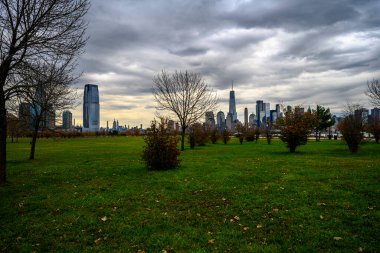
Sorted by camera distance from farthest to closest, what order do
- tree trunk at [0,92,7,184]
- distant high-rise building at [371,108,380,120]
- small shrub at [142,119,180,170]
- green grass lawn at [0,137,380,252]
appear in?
distant high-rise building at [371,108,380,120], small shrub at [142,119,180,170], tree trunk at [0,92,7,184], green grass lawn at [0,137,380,252]

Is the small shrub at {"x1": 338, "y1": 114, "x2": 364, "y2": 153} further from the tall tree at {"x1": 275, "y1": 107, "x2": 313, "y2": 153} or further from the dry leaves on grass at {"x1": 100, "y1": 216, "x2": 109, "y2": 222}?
the dry leaves on grass at {"x1": 100, "y1": 216, "x2": 109, "y2": 222}

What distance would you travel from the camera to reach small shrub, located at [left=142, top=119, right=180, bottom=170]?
14930 mm

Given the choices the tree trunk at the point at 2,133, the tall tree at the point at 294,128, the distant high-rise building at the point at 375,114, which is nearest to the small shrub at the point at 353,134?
the tall tree at the point at 294,128

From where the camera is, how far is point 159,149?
15.0 meters

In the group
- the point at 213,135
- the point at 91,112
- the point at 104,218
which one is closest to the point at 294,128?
the point at 104,218

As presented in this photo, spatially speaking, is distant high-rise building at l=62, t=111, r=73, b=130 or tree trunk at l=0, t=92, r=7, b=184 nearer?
tree trunk at l=0, t=92, r=7, b=184

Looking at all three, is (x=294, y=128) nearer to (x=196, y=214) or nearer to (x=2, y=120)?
(x=196, y=214)

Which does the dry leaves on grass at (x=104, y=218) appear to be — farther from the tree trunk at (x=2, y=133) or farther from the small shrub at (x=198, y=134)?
the small shrub at (x=198, y=134)

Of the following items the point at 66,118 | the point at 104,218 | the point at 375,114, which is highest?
the point at 375,114

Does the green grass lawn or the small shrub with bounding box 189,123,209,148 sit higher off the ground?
the small shrub with bounding box 189,123,209,148

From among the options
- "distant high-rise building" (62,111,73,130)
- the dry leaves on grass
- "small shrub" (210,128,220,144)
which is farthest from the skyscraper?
the dry leaves on grass

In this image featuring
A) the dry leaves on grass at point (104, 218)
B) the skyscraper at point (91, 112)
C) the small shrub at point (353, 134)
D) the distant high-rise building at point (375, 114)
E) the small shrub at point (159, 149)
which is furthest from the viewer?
the skyscraper at point (91, 112)

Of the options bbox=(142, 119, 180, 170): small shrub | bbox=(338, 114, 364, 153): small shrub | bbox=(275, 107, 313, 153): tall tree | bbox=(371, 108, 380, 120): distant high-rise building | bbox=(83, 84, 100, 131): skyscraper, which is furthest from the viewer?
bbox=(83, 84, 100, 131): skyscraper

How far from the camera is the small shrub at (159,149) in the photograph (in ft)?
49.0
